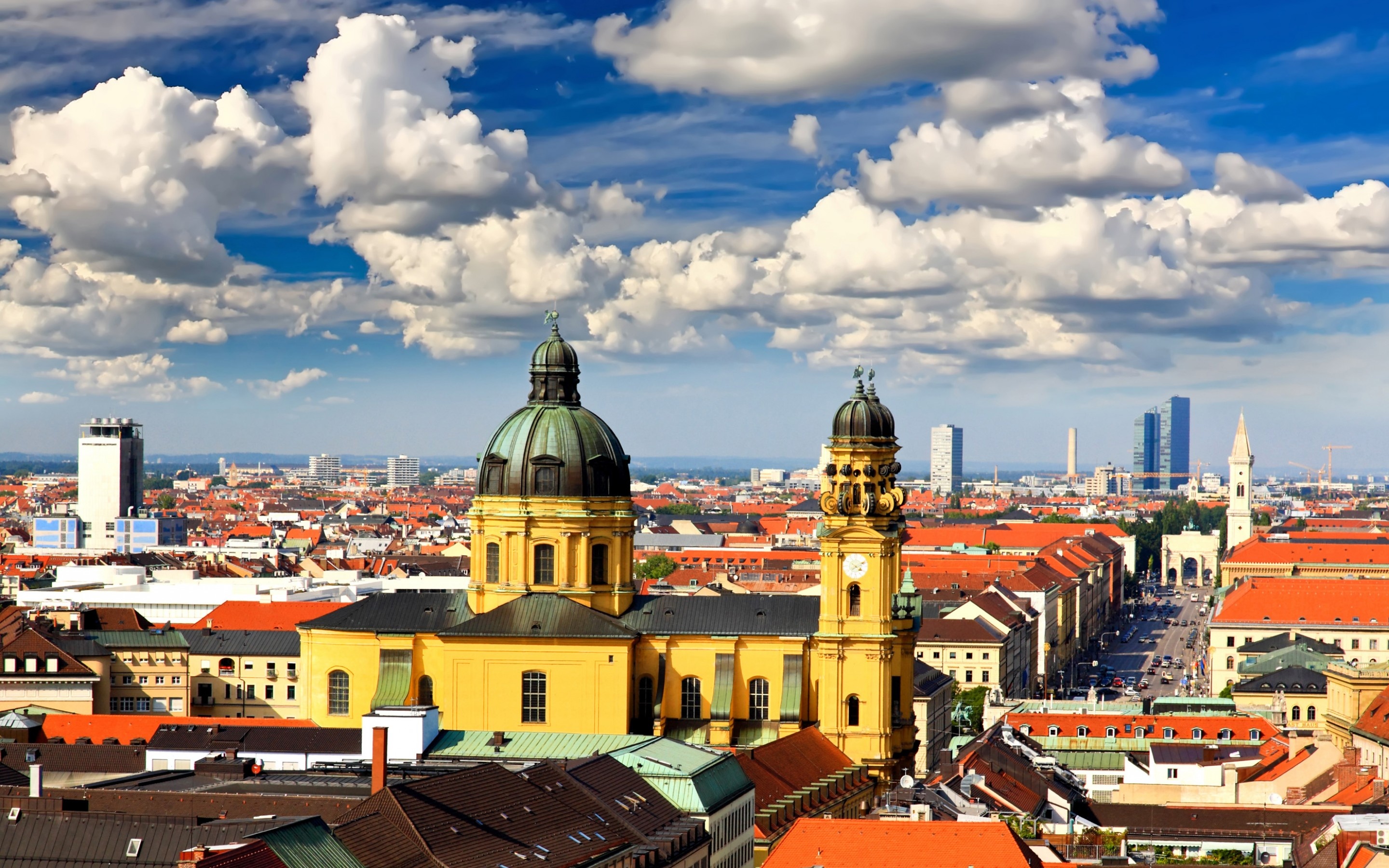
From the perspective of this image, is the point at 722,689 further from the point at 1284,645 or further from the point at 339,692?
the point at 1284,645

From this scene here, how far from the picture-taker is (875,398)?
104m

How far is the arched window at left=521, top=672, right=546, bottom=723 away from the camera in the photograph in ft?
317

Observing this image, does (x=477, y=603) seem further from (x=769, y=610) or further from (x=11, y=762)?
(x=11, y=762)

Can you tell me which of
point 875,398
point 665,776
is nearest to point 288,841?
point 665,776

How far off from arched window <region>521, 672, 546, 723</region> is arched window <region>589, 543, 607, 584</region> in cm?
590

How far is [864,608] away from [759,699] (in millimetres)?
6912

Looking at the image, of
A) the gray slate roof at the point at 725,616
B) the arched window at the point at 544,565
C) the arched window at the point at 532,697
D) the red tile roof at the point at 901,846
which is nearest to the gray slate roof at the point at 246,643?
the arched window at the point at 544,565

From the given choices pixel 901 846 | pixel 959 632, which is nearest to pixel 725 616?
pixel 901 846

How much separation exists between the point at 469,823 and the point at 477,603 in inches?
1642

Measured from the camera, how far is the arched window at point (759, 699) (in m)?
98.4

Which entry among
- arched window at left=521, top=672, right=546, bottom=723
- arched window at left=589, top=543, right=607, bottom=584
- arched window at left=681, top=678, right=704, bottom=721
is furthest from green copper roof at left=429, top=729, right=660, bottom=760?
arched window at left=589, top=543, right=607, bottom=584

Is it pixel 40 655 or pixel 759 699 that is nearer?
pixel 759 699

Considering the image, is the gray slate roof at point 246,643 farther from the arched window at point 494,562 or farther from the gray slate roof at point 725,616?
the gray slate roof at point 725,616

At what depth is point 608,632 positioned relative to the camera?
96.4 metres
